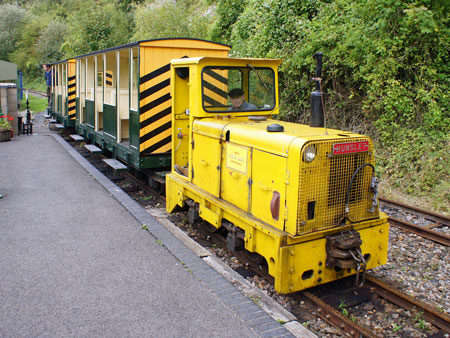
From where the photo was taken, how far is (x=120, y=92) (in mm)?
9586

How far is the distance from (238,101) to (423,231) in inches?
130

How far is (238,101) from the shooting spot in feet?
19.7

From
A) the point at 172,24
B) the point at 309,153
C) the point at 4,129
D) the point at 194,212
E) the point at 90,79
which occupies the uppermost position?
the point at 172,24

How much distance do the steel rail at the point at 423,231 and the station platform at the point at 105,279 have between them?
3.25 m

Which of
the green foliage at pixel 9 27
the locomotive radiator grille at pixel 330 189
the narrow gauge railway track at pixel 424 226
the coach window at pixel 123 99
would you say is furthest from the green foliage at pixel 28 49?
the locomotive radiator grille at pixel 330 189

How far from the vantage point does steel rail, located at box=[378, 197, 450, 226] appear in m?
6.83

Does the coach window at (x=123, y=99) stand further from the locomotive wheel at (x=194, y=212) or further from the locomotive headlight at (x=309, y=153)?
the locomotive headlight at (x=309, y=153)

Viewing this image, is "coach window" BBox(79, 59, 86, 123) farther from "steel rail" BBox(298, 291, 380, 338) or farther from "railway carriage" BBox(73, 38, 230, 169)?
"steel rail" BBox(298, 291, 380, 338)

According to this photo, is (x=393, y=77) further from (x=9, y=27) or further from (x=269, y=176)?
(x=9, y=27)

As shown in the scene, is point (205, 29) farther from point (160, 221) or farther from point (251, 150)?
point (251, 150)

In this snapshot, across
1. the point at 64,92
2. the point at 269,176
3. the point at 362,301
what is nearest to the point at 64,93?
the point at 64,92

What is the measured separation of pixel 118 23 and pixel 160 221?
34995 mm

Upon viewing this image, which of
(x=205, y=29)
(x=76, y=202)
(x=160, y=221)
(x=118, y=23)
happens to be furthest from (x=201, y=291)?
(x=118, y=23)

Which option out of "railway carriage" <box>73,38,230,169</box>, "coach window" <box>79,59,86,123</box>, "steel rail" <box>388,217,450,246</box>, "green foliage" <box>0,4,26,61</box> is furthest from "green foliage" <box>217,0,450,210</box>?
"green foliage" <box>0,4,26,61</box>
